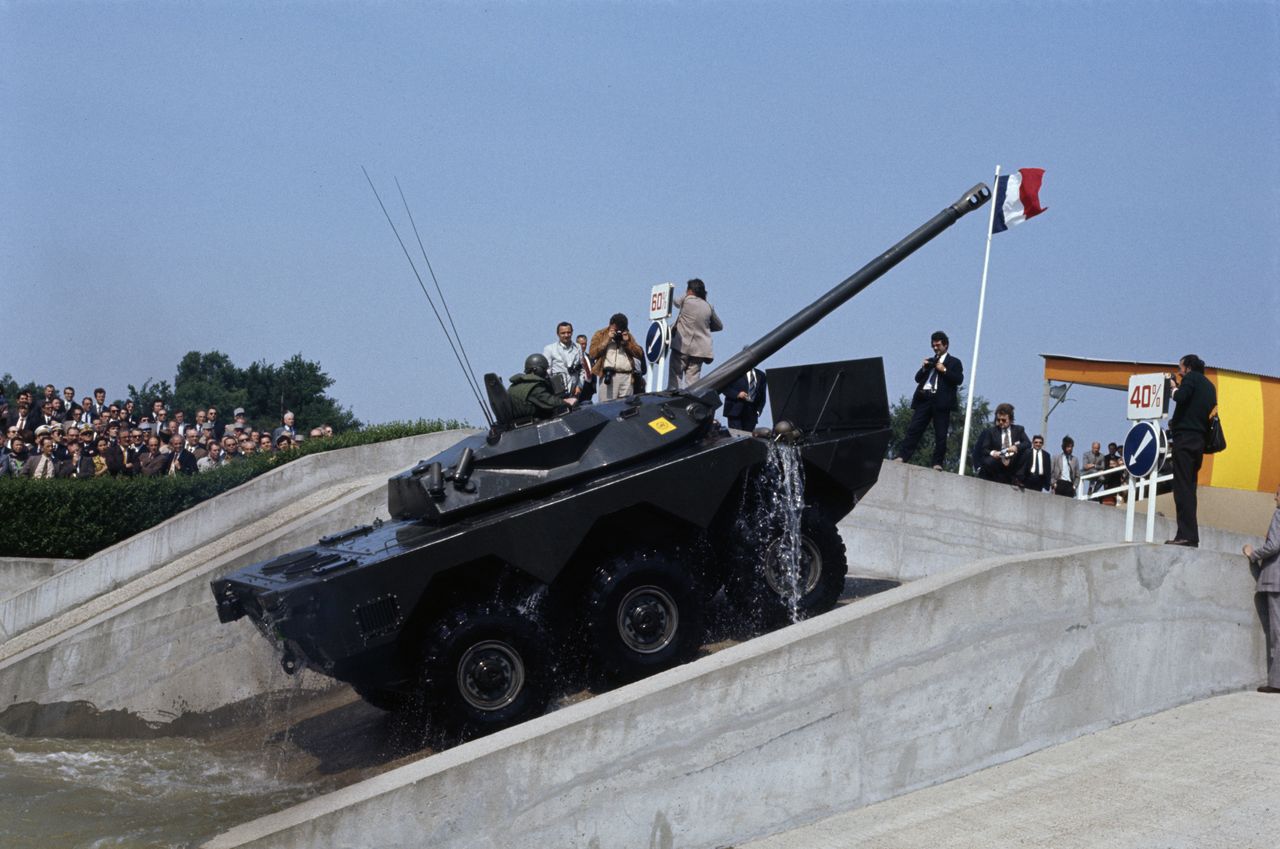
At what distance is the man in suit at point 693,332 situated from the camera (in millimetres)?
14562

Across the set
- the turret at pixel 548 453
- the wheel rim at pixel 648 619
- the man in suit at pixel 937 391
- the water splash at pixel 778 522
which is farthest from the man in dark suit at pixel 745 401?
the wheel rim at pixel 648 619

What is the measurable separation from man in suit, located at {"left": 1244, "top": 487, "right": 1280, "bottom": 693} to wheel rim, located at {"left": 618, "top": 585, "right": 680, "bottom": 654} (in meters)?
4.00

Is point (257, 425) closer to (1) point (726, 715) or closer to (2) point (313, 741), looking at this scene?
(2) point (313, 741)

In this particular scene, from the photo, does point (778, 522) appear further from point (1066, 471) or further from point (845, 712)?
point (1066, 471)

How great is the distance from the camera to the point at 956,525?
14234 millimetres

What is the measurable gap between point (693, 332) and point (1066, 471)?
21.2 feet

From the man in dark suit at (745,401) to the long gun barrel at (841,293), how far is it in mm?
2832

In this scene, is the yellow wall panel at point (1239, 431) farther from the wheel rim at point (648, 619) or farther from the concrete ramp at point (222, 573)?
the wheel rim at point (648, 619)

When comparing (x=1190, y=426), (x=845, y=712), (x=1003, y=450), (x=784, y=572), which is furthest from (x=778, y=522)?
(x=1003, y=450)

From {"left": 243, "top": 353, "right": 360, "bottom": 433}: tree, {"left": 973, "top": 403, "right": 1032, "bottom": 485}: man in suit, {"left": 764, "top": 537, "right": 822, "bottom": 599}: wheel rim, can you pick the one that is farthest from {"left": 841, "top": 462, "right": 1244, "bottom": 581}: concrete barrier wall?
{"left": 243, "top": 353, "right": 360, "bottom": 433}: tree

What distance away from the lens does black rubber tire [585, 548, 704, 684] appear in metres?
9.62

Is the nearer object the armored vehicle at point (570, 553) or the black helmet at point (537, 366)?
the armored vehicle at point (570, 553)

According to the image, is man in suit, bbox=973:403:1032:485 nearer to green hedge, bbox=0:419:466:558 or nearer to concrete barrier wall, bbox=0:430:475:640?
concrete barrier wall, bbox=0:430:475:640

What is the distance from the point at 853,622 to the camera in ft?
25.6
